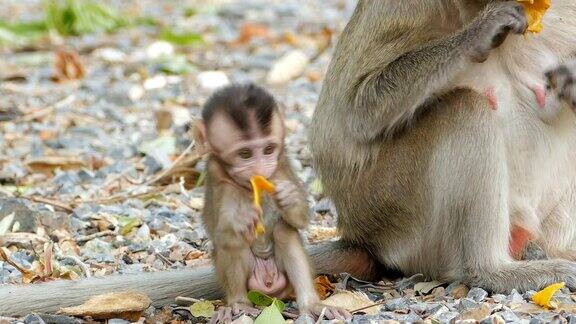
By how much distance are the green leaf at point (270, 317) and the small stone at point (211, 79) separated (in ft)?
18.5

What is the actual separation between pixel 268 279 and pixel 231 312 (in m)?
0.25

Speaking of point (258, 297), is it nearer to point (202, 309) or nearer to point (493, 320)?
point (202, 309)

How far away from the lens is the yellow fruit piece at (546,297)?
4801mm

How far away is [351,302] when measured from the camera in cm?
488

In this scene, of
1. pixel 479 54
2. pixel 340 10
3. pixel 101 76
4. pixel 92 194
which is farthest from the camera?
pixel 340 10

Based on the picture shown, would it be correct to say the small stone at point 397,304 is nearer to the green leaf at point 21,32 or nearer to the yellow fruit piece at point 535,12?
the yellow fruit piece at point 535,12

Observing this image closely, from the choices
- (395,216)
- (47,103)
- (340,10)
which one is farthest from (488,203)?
(340,10)

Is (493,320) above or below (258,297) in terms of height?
below

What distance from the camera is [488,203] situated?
505cm

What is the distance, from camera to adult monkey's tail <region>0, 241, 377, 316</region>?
4.90 m

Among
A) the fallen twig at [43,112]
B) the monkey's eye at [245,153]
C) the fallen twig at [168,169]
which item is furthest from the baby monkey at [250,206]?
the fallen twig at [43,112]

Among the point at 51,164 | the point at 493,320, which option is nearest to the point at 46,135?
the point at 51,164

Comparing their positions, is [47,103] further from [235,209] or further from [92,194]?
[235,209]

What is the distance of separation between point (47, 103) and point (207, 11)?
16.2 ft
